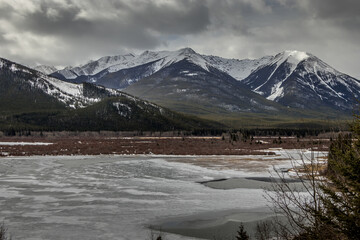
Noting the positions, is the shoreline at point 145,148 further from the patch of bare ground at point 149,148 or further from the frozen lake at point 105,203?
the frozen lake at point 105,203

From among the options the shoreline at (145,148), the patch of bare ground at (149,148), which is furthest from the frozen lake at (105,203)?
the shoreline at (145,148)

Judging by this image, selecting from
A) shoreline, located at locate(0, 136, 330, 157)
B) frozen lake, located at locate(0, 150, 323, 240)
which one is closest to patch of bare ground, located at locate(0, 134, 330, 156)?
shoreline, located at locate(0, 136, 330, 157)

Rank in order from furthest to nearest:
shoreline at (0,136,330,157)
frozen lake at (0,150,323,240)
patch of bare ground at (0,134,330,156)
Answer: patch of bare ground at (0,134,330,156) < shoreline at (0,136,330,157) < frozen lake at (0,150,323,240)

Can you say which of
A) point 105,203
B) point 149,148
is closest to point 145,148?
point 149,148

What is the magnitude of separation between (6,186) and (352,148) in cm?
3020

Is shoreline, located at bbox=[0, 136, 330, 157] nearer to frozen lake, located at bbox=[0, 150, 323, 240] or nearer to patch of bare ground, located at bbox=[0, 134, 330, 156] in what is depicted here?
patch of bare ground, located at bbox=[0, 134, 330, 156]

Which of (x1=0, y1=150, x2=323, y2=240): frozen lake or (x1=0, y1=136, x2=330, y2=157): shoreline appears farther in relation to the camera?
(x1=0, y1=136, x2=330, y2=157): shoreline

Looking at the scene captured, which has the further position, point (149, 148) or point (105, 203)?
point (149, 148)

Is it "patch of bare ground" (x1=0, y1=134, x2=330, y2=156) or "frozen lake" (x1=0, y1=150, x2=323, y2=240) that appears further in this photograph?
"patch of bare ground" (x1=0, y1=134, x2=330, y2=156)

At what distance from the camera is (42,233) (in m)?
16.3

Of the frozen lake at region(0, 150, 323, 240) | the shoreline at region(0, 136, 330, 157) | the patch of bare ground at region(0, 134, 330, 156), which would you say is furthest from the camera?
the patch of bare ground at region(0, 134, 330, 156)

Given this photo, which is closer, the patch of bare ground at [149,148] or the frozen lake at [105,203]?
the frozen lake at [105,203]

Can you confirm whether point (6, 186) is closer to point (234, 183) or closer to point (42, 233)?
point (42, 233)

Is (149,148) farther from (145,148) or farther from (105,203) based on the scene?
(105,203)
